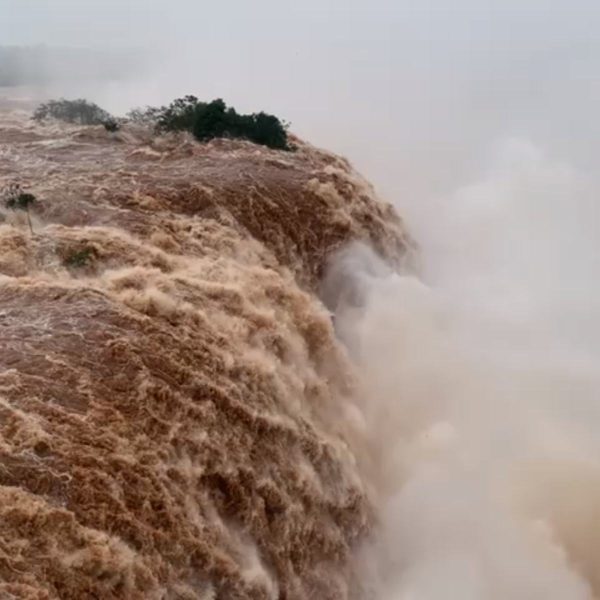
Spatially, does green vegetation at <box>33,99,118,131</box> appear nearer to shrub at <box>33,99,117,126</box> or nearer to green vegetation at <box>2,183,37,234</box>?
shrub at <box>33,99,117,126</box>

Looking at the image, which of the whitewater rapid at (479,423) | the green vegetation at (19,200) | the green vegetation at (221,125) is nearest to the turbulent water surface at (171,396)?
the green vegetation at (19,200)

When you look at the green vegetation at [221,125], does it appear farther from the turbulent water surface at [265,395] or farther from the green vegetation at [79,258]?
the green vegetation at [79,258]

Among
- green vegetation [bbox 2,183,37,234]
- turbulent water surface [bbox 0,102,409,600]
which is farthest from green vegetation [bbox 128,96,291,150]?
green vegetation [bbox 2,183,37,234]

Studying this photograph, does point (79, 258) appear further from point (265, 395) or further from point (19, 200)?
point (265, 395)

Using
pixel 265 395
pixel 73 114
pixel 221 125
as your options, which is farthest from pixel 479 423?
pixel 73 114

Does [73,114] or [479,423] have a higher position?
[73,114]

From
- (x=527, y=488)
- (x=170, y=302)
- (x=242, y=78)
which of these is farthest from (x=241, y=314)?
(x=242, y=78)

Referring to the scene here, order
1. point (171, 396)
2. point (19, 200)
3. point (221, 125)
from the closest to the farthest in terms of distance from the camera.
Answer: point (171, 396)
point (19, 200)
point (221, 125)
